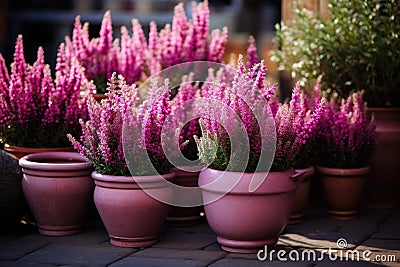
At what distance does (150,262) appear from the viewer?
4.24m

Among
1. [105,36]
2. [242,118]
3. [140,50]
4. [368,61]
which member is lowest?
[242,118]

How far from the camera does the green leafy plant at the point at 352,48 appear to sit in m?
5.43

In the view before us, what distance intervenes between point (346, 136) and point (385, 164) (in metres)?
0.51

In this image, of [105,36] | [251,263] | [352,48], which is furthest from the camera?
[105,36]

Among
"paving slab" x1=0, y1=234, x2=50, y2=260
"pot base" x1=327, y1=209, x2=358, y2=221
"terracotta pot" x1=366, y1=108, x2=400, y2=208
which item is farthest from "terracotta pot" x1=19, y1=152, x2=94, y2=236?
"terracotta pot" x1=366, y1=108, x2=400, y2=208

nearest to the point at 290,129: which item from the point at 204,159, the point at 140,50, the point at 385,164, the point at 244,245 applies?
the point at 204,159

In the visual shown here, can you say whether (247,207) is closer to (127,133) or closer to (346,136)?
(127,133)

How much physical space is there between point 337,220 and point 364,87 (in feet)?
3.38

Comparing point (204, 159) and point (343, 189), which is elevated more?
point (204, 159)

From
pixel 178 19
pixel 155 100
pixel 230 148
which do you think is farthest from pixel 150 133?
pixel 178 19

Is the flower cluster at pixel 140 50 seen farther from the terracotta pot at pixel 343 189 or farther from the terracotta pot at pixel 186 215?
the terracotta pot at pixel 343 189

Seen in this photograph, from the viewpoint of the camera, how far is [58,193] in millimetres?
4738

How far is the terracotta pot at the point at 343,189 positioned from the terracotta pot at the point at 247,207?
3.03 ft

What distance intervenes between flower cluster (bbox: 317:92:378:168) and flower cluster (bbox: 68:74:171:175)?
1.28 metres
